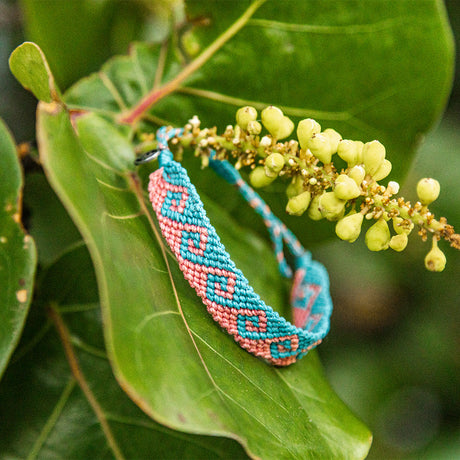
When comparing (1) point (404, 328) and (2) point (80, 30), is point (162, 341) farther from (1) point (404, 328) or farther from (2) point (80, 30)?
(1) point (404, 328)

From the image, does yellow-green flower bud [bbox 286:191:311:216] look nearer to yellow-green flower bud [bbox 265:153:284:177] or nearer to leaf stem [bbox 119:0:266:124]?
yellow-green flower bud [bbox 265:153:284:177]

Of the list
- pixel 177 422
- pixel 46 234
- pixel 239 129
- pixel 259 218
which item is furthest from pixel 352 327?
pixel 177 422

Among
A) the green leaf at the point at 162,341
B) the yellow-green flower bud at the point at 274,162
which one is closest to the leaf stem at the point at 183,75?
the green leaf at the point at 162,341

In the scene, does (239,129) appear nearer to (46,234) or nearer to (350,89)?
(350,89)

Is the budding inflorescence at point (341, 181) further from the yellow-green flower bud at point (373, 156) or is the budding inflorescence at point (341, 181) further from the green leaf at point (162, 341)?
the green leaf at point (162, 341)

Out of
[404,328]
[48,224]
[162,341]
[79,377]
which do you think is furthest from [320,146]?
[404,328]
